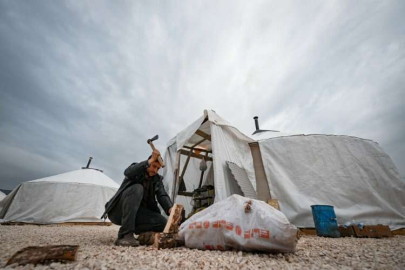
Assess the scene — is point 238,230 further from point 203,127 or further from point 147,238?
point 203,127

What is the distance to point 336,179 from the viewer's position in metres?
3.43

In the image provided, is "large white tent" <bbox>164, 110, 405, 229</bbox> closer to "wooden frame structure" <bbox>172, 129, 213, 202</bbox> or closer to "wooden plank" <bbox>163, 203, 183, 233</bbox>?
"wooden frame structure" <bbox>172, 129, 213, 202</bbox>

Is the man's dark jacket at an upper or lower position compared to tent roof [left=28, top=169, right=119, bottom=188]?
lower

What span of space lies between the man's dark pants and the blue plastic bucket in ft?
7.97

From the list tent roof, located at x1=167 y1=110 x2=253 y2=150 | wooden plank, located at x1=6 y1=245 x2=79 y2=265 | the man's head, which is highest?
tent roof, located at x1=167 y1=110 x2=253 y2=150

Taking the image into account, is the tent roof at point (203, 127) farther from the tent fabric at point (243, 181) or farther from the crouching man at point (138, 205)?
the crouching man at point (138, 205)

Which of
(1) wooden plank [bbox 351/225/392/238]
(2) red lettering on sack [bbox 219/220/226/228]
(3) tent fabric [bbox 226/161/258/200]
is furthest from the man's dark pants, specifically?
(1) wooden plank [bbox 351/225/392/238]

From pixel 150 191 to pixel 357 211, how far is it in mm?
3737

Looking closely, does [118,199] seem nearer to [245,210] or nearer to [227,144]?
[245,210]

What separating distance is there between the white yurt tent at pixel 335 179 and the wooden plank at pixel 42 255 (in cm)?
353

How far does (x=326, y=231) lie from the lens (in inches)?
100

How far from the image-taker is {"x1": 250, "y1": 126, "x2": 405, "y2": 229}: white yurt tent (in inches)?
121

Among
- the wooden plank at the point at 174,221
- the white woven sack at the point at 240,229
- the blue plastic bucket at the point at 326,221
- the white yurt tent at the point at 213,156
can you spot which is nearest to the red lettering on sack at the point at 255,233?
the white woven sack at the point at 240,229

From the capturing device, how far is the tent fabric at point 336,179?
3.09m
